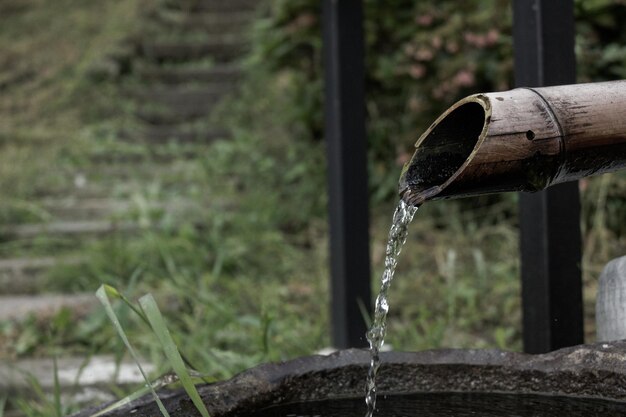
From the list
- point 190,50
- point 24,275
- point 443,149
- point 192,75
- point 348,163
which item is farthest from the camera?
point 190,50

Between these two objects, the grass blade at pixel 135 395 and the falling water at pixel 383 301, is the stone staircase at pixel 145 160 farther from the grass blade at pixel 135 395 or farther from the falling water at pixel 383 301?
the falling water at pixel 383 301

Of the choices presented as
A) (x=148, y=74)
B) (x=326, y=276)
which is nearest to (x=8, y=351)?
(x=326, y=276)

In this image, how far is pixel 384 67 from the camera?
4.79m

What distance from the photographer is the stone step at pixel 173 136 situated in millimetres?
6051

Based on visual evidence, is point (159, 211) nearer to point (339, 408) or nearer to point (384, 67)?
point (384, 67)

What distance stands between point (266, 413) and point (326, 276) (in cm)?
261

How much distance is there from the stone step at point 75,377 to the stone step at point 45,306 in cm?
30

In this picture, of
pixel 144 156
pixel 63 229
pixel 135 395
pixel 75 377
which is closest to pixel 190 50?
pixel 144 156

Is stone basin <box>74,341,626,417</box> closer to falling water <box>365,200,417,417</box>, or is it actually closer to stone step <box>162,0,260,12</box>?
falling water <box>365,200,417,417</box>

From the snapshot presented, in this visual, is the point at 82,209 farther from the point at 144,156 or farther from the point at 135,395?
the point at 135,395

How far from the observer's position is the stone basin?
1.39 meters

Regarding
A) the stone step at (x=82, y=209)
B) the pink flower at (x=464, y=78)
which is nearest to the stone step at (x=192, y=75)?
the stone step at (x=82, y=209)

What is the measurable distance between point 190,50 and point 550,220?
5456 millimetres

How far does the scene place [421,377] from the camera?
1.49 meters
